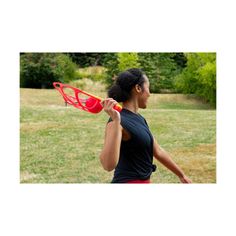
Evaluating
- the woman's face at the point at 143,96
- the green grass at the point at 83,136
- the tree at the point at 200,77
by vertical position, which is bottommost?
the green grass at the point at 83,136

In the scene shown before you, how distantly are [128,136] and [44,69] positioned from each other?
6.57 meters

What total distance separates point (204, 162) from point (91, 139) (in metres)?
2.05

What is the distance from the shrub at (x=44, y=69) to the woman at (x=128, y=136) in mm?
6005

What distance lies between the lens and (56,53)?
8570 millimetres

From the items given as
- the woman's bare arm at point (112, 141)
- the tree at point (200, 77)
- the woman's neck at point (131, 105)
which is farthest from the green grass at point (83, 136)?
the woman's bare arm at point (112, 141)

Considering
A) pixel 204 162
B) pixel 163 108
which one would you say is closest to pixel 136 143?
pixel 204 162

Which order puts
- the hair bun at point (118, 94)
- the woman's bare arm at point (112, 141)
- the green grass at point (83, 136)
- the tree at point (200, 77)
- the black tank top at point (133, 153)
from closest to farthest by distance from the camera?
the woman's bare arm at point (112, 141) → the black tank top at point (133, 153) → the hair bun at point (118, 94) → the green grass at point (83, 136) → the tree at point (200, 77)

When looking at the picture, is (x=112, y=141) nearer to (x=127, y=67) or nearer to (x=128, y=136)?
(x=128, y=136)

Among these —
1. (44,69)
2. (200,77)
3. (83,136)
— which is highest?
(44,69)

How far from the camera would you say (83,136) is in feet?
28.4

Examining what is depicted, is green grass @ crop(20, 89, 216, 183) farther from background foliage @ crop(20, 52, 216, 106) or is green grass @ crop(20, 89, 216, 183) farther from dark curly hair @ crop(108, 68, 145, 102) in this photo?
dark curly hair @ crop(108, 68, 145, 102)

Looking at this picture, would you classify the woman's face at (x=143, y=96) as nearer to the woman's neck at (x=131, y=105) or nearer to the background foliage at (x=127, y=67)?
the woman's neck at (x=131, y=105)

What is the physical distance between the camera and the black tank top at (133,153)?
2344mm

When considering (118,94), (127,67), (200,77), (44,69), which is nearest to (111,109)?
(118,94)
